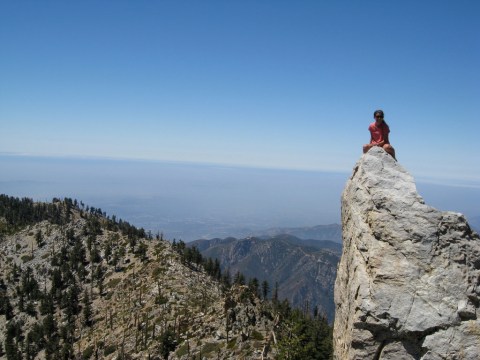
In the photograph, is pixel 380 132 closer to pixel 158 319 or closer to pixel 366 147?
pixel 366 147

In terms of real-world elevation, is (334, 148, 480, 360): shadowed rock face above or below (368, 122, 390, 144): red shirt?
below

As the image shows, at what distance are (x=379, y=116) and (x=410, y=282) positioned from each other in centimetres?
842

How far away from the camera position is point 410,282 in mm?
12594

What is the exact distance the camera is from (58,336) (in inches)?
6752

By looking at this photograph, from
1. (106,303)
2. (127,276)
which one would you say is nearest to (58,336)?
(106,303)

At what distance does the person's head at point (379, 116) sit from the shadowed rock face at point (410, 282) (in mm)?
3863

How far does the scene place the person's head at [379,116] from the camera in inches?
699

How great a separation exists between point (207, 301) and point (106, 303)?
63880mm

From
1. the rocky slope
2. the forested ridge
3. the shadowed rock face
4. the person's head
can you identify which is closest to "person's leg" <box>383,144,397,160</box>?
the person's head

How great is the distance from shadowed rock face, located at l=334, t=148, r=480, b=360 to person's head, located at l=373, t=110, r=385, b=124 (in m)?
3.86

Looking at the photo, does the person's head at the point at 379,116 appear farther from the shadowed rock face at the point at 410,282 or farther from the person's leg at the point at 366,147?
the shadowed rock face at the point at 410,282

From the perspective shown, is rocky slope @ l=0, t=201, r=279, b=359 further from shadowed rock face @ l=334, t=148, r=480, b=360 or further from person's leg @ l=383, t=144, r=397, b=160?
shadowed rock face @ l=334, t=148, r=480, b=360

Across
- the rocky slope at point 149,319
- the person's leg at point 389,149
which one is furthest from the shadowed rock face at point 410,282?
the rocky slope at point 149,319

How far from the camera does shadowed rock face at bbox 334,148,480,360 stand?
12031mm
